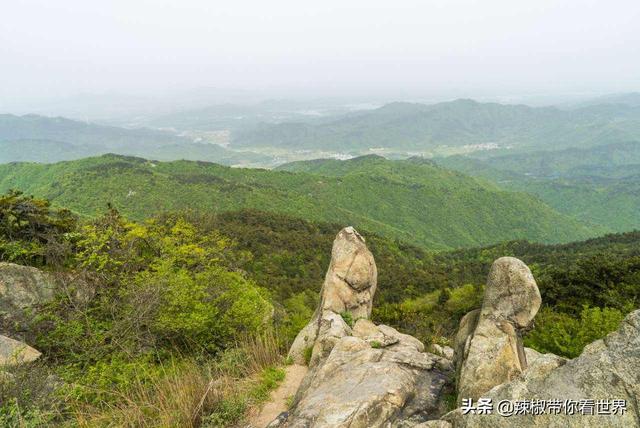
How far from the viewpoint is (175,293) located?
14594 mm

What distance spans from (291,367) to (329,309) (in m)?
5.83

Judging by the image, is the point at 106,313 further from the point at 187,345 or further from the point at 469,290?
the point at 469,290

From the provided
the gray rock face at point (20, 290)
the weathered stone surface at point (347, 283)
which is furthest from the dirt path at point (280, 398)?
the gray rock face at point (20, 290)

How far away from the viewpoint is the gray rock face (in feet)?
44.5

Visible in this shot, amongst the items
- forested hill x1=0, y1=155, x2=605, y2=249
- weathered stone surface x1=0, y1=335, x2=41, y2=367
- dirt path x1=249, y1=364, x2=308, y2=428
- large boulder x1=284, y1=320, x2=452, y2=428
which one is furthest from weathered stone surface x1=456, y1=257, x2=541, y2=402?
forested hill x1=0, y1=155, x2=605, y2=249

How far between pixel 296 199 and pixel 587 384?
138m

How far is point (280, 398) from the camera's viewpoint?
10.1 m

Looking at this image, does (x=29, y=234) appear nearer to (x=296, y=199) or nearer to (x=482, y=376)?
(x=482, y=376)

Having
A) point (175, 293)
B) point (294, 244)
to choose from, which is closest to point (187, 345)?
point (175, 293)

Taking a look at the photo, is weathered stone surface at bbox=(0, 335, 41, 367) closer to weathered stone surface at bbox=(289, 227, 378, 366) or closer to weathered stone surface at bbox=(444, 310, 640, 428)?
weathered stone surface at bbox=(289, 227, 378, 366)

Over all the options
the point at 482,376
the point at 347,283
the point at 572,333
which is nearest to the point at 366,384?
the point at 482,376

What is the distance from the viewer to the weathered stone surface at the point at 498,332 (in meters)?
7.95

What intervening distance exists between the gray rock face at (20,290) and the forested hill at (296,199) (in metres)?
100

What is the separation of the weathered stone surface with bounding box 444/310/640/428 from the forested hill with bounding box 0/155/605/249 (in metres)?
114
